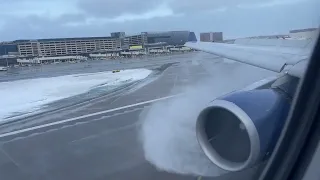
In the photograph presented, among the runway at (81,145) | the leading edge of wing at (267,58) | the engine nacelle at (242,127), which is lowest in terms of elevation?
the runway at (81,145)

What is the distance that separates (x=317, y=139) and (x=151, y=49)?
167ft

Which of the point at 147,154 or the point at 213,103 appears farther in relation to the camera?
the point at 147,154

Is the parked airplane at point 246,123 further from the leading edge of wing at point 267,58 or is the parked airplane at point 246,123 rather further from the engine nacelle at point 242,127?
the leading edge of wing at point 267,58

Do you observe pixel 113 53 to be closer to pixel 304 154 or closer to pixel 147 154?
pixel 147 154

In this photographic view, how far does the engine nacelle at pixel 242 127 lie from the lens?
272 centimetres

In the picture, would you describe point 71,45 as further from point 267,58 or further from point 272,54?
point 267,58

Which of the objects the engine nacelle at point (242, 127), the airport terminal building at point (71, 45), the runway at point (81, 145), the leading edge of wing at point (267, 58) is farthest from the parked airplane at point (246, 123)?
the airport terminal building at point (71, 45)

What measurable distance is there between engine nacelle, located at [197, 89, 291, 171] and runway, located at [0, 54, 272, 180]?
1531mm

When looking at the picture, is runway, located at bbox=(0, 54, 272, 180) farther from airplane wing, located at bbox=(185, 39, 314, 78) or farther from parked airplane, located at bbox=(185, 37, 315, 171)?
parked airplane, located at bbox=(185, 37, 315, 171)

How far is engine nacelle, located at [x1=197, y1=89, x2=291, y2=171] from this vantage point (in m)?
2.72

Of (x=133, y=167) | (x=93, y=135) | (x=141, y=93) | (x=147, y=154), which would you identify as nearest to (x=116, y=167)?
(x=133, y=167)

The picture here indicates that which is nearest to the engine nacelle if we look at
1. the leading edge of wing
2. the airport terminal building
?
the leading edge of wing

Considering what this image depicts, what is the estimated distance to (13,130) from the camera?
8.56 meters

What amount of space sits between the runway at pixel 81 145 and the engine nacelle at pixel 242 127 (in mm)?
1531
